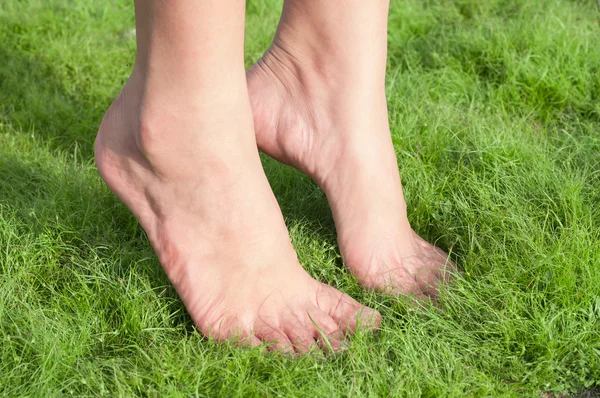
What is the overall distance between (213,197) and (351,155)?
Result: 45cm

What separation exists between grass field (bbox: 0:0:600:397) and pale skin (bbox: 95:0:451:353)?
0.10 m

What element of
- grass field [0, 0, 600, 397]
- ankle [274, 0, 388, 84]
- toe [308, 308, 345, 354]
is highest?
ankle [274, 0, 388, 84]

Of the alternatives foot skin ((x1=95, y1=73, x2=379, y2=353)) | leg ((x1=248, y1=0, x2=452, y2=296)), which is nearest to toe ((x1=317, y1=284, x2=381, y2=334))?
foot skin ((x1=95, y1=73, x2=379, y2=353))

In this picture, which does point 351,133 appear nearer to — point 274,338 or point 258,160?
point 258,160

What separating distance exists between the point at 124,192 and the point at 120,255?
0.67 feet

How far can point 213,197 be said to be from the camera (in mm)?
1702

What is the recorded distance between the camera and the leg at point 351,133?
190 centimetres

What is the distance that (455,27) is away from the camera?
10.6ft

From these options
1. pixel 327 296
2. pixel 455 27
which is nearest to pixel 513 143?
pixel 327 296

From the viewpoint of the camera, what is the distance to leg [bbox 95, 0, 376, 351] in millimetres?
1604

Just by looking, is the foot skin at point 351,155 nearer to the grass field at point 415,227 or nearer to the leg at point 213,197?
the grass field at point 415,227

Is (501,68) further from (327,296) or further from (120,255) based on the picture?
(120,255)

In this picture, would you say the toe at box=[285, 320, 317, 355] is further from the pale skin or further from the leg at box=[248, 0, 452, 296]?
the leg at box=[248, 0, 452, 296]

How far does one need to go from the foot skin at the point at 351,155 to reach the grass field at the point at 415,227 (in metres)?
0.08
